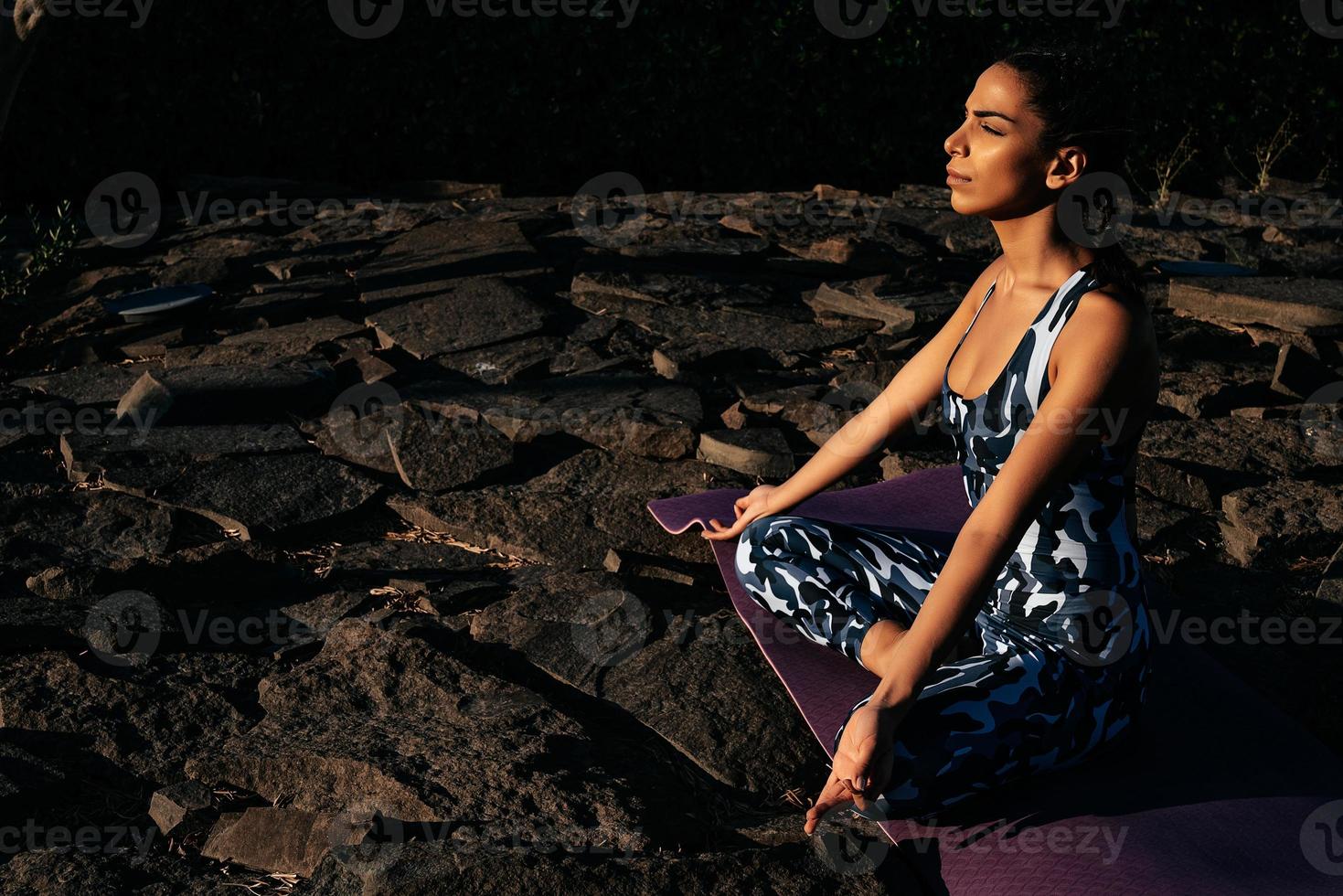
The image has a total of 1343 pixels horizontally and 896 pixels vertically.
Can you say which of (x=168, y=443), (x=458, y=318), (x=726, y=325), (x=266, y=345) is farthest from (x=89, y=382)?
(x=726, y=325)

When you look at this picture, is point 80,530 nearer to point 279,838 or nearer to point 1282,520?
point 279,838

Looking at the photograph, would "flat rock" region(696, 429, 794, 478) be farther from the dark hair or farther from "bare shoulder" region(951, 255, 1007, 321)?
the dark hair

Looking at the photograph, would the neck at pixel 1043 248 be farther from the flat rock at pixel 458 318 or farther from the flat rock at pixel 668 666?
the flat rock at pixel 458 318

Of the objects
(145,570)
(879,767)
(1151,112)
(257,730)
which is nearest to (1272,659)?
(879,767)

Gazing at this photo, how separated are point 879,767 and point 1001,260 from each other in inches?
43.3

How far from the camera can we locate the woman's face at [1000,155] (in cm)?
230

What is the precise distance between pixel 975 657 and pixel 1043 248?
30.2 inches

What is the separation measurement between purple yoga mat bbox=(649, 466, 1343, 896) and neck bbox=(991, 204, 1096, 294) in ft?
2.84

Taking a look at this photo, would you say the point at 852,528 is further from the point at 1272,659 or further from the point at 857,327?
the point at 857,327

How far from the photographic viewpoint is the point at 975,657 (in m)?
2.44

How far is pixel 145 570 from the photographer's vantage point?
3.22m

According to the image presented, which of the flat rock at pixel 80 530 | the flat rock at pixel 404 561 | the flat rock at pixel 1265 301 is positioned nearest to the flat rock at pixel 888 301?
the flat rock at pixel 1265 301

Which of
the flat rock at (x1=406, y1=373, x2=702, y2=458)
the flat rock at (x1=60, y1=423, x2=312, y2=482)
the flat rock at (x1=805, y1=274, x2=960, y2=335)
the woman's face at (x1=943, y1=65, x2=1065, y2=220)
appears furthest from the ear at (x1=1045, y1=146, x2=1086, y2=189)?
the flat rock at (x1=805, y1=274, x2=960, y2=335)

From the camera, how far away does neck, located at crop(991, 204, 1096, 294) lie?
95.6 inches
